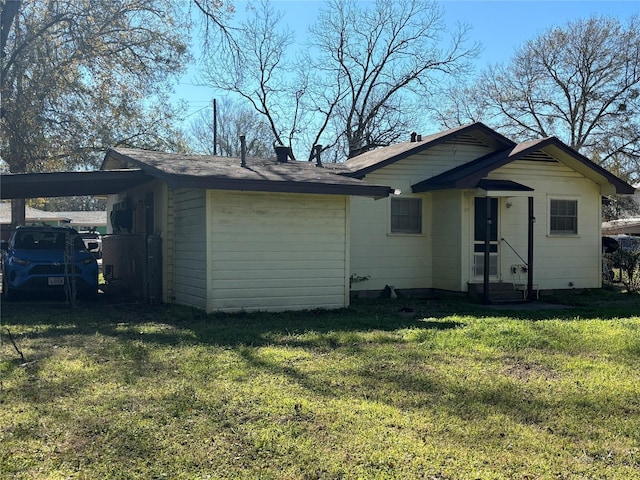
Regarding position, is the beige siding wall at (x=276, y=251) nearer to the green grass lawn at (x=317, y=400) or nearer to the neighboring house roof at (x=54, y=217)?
the green grass lawn at (x=317, y=400)

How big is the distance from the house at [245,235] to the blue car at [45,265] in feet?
3.69

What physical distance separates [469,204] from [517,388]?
314 inches

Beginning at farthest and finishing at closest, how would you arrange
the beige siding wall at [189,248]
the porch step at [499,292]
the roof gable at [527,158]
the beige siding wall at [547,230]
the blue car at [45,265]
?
the beige siding wall at [547,230] < the porch step at [499,292] < the roof gable at [527,158] < the blue car at [45,265] < the beige siding wall at [189,248]

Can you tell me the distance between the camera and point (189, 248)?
35.3ft

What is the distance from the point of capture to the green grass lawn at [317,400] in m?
3.94

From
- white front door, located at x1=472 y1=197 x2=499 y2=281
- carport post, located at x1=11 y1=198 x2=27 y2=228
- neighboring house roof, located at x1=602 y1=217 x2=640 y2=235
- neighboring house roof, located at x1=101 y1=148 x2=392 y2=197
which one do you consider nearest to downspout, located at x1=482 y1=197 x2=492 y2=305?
white front door, located at x1=472 y1=197 x2=499 y2=281

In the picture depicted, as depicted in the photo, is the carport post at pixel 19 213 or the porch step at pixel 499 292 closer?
the porch step at pixel 499 292

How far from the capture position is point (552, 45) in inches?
1342

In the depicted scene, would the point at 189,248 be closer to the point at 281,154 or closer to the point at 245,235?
the point at 245,235

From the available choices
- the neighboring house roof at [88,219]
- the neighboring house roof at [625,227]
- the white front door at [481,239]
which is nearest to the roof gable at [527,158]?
the white front door at [481,239]

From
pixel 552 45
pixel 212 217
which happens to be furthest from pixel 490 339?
pixel 552 45

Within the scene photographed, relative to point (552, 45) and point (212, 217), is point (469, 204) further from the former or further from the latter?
point (552, 45)

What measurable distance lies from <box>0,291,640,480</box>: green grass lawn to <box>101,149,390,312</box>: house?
130 cm

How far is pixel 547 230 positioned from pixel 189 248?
865cm
